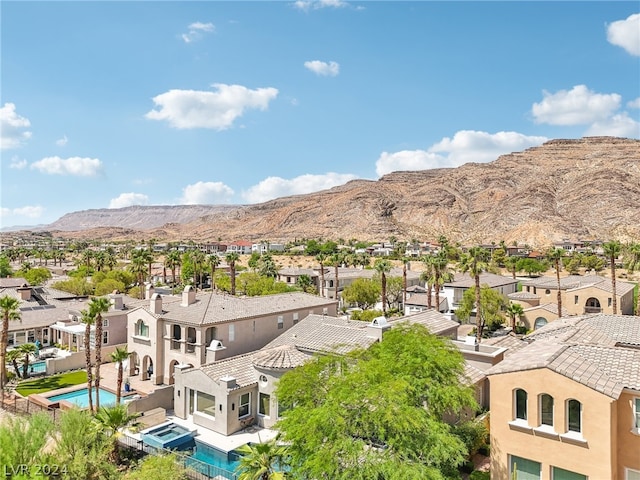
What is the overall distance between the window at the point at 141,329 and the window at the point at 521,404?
85.7 feet

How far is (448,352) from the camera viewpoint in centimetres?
1908

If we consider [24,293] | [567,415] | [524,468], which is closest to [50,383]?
[24,293]

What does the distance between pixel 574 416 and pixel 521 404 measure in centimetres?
168

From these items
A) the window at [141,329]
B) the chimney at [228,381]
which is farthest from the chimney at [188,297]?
the chimney at [228,381]

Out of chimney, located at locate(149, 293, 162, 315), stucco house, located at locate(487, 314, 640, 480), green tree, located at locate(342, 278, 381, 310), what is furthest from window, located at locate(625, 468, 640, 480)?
green tree, located at locate(342, 278, 381, 310)

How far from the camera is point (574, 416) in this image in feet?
48.8

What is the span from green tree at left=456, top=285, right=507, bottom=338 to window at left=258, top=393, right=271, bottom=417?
104 feet

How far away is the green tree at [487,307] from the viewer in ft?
167

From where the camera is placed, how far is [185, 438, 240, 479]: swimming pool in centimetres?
1975

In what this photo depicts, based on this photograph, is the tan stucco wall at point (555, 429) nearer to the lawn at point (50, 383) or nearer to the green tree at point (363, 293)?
the lawn at point (50, 383)

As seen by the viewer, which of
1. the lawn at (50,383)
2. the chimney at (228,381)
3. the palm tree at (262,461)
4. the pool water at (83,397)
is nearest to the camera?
the palm tree at (262,461)

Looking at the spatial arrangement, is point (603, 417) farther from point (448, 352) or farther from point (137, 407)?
point (137, 407)

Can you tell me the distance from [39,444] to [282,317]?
65.0ft

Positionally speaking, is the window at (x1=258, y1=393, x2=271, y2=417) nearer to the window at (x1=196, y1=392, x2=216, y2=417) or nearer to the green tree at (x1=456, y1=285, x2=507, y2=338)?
the window at (x1=196, y1=392, x2=216, y2=417)
